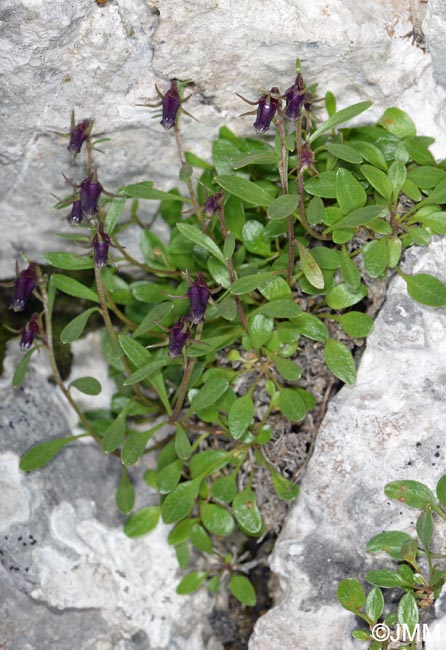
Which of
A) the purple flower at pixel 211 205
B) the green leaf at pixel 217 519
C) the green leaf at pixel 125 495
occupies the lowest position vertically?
the green leaf at pixel 125 495

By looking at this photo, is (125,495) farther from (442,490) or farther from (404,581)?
(442,490)

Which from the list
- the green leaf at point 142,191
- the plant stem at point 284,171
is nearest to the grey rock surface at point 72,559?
the green leaf at point 142,191

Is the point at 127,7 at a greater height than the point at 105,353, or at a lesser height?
greater

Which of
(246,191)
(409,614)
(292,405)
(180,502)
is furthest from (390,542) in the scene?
(246,191)

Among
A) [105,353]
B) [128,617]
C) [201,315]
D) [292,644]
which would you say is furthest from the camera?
[105,353]

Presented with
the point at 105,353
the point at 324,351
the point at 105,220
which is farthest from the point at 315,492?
the point at 105,220

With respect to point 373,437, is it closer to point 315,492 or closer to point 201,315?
point 315,492

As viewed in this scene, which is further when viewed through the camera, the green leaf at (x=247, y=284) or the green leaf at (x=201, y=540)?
the green leaf at (x=201, y=540)

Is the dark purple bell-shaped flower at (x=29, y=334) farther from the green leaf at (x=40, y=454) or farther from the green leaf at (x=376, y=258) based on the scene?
the green leaf at (x=376, y=258)
